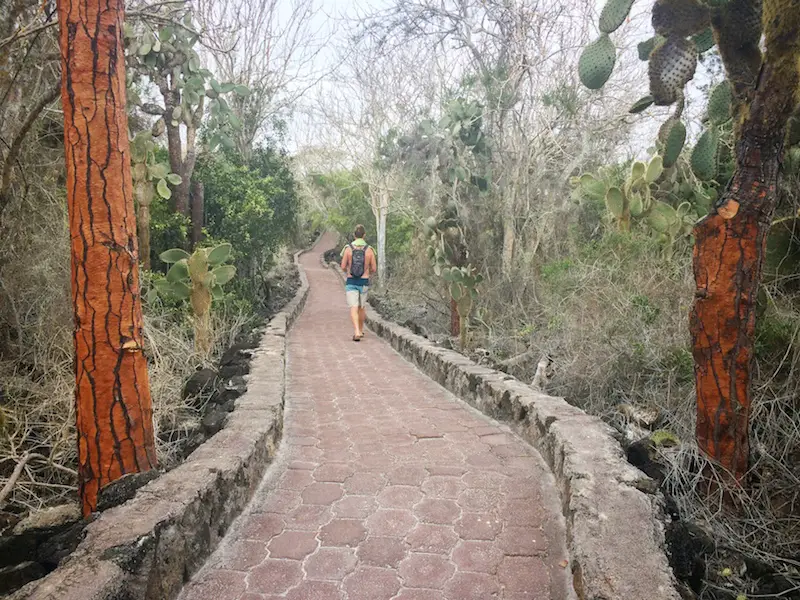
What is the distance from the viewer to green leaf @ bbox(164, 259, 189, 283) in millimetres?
6717

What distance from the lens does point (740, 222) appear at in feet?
9.53

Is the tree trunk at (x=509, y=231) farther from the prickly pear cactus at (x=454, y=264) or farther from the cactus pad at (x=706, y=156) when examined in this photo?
the cactus pad at (x=706, y=156)

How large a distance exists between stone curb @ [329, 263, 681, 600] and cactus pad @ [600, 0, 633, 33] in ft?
8.19

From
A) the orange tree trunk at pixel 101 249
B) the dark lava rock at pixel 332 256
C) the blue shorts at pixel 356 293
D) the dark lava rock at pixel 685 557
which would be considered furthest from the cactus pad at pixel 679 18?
the dark lava rock at pixel 332 256

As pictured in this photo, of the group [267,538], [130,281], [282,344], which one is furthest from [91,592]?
[282,344]

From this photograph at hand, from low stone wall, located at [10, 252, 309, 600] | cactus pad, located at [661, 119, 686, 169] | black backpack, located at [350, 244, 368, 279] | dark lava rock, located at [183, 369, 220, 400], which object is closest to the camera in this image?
low stone wall, located at [10, 252, 309, 600]

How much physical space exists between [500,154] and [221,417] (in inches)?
300

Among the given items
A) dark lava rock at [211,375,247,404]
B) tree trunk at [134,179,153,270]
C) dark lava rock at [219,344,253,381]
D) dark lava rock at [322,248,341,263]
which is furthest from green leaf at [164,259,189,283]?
dark lava rock at [322,248,341,263]

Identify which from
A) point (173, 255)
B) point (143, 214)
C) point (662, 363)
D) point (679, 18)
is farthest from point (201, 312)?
point (679, 18)

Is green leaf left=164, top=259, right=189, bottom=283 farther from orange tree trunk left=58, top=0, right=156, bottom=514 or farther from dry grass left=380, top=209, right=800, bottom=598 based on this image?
orange tree trunk left=58, top=0, right=156, bottom=514

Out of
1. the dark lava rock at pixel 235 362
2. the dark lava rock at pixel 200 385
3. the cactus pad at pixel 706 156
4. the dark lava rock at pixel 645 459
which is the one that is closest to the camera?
the dark lava rock at pixel 645 459

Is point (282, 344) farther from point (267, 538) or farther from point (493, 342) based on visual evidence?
point (267, 538)

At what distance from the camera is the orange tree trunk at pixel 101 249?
2834 millimetres

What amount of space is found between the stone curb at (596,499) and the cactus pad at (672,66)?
2.07 m
